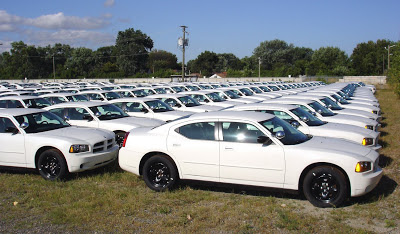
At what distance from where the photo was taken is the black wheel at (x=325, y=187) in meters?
6.07

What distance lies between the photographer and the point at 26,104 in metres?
14.2

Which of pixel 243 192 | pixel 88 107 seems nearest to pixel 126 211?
pixel 243 192

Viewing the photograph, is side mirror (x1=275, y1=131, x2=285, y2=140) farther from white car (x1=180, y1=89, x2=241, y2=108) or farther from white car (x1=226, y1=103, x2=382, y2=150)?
white car (x1=180, y1=89, x2=241, y2=108)

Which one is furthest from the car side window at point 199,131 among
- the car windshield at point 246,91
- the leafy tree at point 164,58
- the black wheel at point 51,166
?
the leafy tree at point 164,58

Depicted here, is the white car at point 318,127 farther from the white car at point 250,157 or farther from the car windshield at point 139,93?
the car windshield at point 139,93

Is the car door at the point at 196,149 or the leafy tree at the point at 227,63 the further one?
the leafy tree at the point at 227,63

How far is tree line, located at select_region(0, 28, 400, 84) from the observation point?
89.0 metres

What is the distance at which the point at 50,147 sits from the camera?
830 centimetres

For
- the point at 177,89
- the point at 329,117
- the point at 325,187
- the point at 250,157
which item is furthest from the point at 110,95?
the point at 325,187

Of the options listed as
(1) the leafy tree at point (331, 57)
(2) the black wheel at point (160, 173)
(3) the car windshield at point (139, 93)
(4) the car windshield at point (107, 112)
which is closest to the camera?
(2) the black wheel at point (160, 173)

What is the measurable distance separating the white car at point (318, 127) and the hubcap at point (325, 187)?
2.62 m

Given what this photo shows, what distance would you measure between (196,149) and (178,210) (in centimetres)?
115

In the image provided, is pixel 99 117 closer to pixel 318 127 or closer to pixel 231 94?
pixel 318 127

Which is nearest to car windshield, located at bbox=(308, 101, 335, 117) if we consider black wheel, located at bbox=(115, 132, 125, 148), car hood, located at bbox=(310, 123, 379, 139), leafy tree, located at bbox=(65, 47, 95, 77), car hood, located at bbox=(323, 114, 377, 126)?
car hood, located at bbox=(323, 114, 377, 126)
